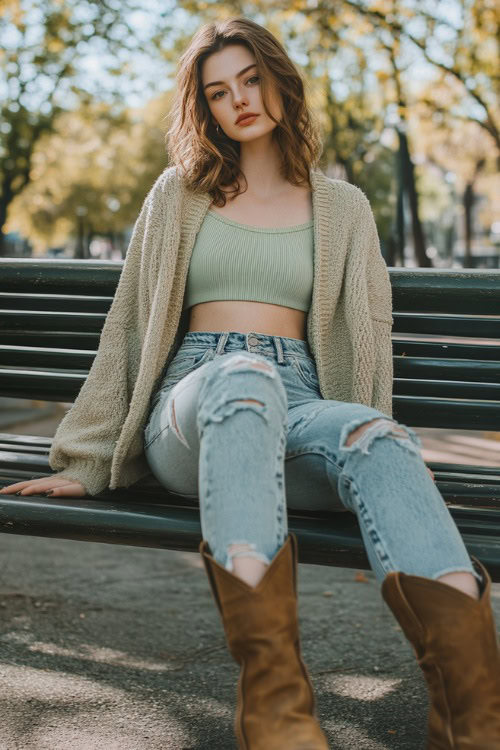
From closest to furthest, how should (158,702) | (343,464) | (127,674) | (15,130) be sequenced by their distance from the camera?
(343,464)
(158,702)
(127,674)
(15,130)

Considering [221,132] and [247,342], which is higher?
[221,132]

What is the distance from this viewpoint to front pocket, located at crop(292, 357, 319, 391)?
109 inches

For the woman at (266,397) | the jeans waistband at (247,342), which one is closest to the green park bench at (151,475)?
the woman at (266,397)

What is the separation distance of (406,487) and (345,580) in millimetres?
2232

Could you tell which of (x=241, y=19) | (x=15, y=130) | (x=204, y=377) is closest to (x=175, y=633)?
(x=204, y=377)

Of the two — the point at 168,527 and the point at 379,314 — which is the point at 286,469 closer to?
the point at 168,527

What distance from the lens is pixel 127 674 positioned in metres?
3.06

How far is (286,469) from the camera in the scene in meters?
2.39

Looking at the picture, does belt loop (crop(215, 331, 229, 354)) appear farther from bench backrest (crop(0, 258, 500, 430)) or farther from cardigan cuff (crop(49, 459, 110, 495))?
bench backrest (crop(0, 258, 500, 430))

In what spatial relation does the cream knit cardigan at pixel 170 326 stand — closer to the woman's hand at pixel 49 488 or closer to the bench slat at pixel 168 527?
the woman's hand at pixel 49 488

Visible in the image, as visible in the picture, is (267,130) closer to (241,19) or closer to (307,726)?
(241,19)

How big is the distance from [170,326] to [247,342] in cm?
28

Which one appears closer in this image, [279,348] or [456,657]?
[456,657]

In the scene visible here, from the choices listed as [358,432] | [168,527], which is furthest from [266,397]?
[168,527]
